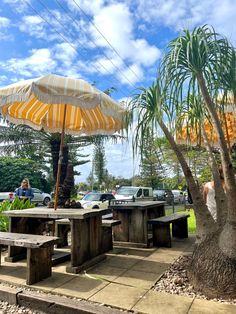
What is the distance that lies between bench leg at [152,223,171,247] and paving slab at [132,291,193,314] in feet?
6.83

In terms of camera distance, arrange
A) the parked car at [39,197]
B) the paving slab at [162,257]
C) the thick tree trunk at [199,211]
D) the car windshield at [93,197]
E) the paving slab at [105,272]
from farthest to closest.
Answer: the parked car at [39,197], the car windshield at [93,197], the paving slab at [162,257], the paving slab at [105,272], the thick tree trunk at [199,211]

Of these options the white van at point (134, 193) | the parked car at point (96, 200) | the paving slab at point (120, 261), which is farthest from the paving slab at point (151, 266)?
the white van at point (134, 193)

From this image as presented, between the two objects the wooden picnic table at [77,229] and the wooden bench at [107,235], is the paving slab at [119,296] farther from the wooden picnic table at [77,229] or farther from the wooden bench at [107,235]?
the wooden bench at [107,235]

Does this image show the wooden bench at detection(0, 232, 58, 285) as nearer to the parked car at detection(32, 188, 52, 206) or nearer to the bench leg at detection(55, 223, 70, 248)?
the bench leg at detection(55, 223, 70, 248)

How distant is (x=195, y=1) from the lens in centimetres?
365

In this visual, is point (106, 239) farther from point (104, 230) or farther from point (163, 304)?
point (163, 304)

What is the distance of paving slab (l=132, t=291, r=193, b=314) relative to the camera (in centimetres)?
263

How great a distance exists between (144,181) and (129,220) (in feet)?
111

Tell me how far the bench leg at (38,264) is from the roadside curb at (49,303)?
8.3 inches

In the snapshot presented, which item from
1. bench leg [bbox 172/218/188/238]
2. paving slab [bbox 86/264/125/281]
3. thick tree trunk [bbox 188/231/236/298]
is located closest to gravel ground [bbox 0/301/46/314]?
paving slab [bbox 86/264/125/281]

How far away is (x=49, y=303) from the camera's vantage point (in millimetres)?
2861

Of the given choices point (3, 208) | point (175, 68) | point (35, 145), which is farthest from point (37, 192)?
point (175, 68)

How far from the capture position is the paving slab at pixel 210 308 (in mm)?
2584

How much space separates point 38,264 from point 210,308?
2061 mm
